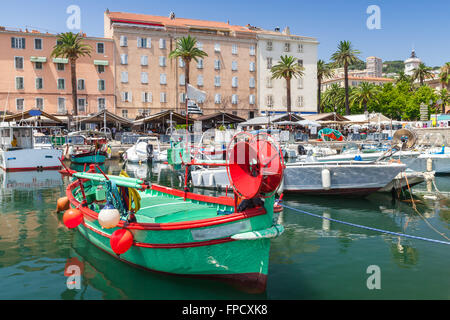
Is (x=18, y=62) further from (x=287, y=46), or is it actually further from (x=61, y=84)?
(x=287, y=46)

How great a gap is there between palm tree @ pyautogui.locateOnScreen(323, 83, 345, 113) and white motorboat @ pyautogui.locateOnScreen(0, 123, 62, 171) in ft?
185

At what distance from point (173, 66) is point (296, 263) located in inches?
1902

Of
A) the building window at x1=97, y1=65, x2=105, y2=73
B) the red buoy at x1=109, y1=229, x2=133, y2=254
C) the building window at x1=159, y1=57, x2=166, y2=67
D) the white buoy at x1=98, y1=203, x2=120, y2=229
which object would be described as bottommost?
the red buoy at x1=109, y1=229, x2=133, y2=254

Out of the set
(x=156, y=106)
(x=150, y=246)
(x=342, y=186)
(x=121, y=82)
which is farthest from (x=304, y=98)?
(x=150, y=246)

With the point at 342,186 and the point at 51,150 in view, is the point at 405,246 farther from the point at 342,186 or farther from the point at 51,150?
the point at 51,150

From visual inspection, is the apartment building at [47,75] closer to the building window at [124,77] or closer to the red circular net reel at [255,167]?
the building window at [124,77]

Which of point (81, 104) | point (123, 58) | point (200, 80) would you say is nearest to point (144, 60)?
point (123, 58)

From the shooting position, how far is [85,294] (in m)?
7.68

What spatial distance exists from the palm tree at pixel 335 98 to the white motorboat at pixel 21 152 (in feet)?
185

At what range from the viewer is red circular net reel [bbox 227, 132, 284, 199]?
6.92 m

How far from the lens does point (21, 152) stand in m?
26.9

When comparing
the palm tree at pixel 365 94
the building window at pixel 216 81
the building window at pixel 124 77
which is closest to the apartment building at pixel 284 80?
the building window at pixel 216 81

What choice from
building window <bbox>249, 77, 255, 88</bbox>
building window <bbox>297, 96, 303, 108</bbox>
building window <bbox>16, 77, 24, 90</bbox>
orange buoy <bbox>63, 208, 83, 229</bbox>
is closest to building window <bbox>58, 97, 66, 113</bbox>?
building window <bbox>16, 77, 24, 90</bbox>

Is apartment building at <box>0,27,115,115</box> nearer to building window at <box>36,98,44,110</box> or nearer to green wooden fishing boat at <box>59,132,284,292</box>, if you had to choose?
building window at <box>36,98,44,110</box>
